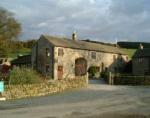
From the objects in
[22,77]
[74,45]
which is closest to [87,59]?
[74,45]

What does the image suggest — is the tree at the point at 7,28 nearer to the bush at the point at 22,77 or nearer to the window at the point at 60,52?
the window at the point at 60,52

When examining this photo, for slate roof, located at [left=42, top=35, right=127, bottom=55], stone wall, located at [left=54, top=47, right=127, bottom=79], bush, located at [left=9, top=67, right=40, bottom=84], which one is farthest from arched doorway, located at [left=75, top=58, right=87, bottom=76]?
bush, located at [left=9, top=67, right=40, bottom=84]

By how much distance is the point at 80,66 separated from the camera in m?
72.4

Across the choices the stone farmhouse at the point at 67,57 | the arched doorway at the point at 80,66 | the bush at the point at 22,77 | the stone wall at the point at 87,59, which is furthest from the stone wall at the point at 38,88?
the arched doorway at the point at 80,66

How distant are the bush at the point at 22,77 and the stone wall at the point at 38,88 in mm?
1223

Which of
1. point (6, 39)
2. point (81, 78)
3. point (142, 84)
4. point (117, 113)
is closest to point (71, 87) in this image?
point (81, 78)

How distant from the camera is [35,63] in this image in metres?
70.2

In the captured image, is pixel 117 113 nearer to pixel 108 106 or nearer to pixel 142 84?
pixel 108 106

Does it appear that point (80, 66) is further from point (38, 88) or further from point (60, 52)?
point (38, 88)

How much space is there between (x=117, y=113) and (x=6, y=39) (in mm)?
54125

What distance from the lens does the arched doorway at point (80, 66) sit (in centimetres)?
7131

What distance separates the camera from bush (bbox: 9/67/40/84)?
131 ft

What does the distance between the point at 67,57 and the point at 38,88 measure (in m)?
28.7

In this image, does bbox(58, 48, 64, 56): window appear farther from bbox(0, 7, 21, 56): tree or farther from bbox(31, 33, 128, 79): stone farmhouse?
bbox(0, 7, 21, 56): tree
